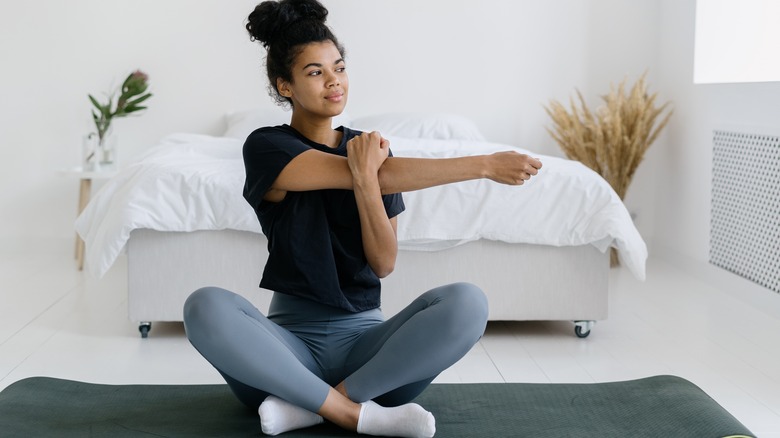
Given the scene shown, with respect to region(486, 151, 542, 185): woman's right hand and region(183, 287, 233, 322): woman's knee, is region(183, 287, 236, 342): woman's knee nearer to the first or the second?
region(183, 287, 233, 322): woman's knee

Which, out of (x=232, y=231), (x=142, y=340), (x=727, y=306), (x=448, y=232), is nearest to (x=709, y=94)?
(x=727, y=306)

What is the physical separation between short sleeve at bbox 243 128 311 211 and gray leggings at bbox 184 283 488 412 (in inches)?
9.0

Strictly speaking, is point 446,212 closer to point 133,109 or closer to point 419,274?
point 419,274

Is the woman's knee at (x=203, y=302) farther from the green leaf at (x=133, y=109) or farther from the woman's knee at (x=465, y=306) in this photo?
the green leaf at (x=133, y=109)

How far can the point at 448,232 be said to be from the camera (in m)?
3.02

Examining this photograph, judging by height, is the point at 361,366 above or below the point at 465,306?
below

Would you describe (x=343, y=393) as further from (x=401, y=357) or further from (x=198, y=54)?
(x=198, y=54)

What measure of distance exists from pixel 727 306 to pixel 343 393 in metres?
2.26

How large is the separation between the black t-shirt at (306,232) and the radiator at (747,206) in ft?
6.85

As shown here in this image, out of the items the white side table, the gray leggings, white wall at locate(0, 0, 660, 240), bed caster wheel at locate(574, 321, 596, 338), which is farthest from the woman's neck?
white wall at locate(0, 0, 660, 240)

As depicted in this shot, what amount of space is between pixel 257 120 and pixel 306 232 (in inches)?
102

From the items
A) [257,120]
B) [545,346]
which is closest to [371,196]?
[545,346]

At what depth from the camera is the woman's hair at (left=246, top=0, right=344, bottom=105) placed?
6.49 ft

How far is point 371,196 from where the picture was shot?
192 cm
